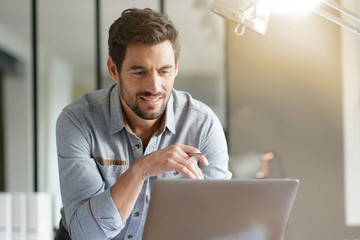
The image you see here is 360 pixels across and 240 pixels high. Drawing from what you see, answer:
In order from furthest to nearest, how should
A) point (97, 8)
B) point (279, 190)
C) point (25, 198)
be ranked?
point (97, 8) < point (25, 198) < point (279, 190)

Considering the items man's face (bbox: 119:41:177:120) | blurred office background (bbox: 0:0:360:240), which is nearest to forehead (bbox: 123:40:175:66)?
man's face (bbox: 119:41:177:120)

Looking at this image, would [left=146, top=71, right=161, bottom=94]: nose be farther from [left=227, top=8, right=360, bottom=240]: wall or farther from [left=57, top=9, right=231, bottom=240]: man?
[left=227, top=8, right=360, bottom=240]: wall

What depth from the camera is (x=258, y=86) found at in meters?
4.33

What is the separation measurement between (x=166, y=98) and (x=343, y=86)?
303 cm

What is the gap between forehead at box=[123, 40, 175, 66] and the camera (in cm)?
156

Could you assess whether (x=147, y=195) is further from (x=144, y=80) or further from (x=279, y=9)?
(x=279, y=9)

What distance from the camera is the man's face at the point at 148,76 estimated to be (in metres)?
1.56

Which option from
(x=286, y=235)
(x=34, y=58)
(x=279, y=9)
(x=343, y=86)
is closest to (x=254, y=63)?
(x=279, y=9)

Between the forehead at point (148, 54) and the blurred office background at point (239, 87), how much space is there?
275cm

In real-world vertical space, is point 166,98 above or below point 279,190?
above

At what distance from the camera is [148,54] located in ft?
5.13

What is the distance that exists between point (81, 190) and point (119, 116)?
29 centimetres

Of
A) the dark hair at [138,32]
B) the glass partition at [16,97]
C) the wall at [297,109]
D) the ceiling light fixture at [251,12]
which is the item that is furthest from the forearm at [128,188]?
the glass partition at [16,97]

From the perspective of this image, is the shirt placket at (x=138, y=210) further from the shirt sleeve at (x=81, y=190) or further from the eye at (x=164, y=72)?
the eye at (x=164, y=72)
